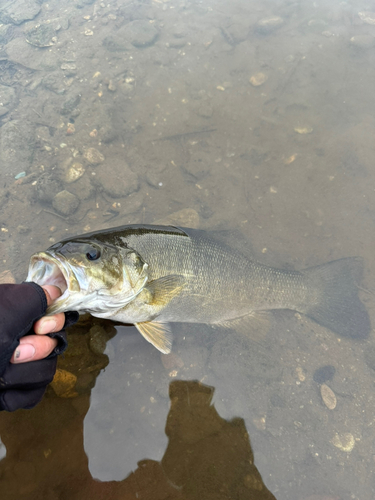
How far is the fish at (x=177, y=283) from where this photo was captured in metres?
2.44

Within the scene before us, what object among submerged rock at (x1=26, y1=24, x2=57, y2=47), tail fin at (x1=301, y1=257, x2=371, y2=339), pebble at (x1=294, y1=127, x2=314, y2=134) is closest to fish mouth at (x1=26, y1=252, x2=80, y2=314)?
tail fin at (x1=301, y1=257, x2=371, y2=339)

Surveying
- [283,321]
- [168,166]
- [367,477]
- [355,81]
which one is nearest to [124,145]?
[168,166]

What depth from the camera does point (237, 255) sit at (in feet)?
12.0

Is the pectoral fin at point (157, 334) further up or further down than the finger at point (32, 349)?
further down

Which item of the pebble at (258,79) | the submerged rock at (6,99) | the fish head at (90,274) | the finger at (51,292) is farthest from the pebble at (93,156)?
the pebble at (258,79)

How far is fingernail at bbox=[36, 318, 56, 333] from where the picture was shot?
6.57 feet

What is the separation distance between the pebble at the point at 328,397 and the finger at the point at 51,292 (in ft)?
11.2

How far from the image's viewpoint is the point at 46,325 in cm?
203

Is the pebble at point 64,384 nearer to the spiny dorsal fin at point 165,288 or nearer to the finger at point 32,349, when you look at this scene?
the finger at point 32,349

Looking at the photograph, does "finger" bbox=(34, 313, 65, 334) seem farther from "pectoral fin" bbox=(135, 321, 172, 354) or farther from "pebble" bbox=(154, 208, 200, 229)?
"pebble" bbox=(154, 208, 200, 229)

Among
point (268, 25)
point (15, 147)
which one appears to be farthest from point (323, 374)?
point (268, 25)

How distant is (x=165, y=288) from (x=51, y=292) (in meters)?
1.24

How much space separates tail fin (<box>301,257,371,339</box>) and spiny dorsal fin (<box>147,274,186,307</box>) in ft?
6.50

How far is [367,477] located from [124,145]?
6.28m
